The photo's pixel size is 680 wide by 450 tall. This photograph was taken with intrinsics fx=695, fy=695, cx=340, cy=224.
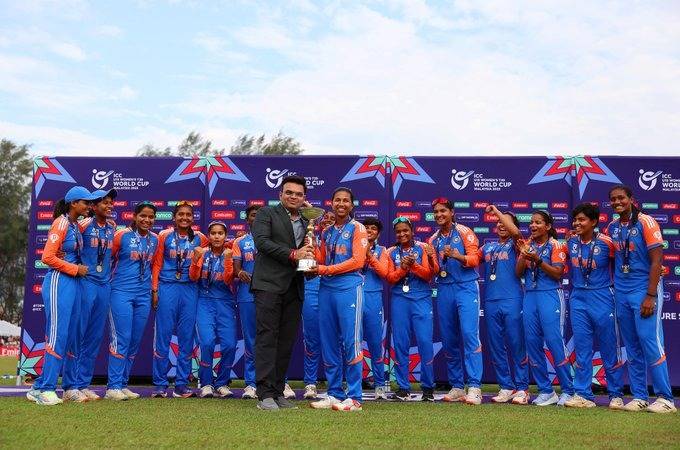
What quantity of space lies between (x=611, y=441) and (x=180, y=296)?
492cm

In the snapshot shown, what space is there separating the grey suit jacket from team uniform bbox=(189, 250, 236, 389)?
1493 mm

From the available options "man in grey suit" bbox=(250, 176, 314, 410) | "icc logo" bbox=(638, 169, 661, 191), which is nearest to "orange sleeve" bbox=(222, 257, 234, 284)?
"man in grey suit" bbox=(250, 176, 314, 410)

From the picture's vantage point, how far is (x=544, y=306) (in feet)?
24.7

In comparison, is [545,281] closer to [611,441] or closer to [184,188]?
[611,441]

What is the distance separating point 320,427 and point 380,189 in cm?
529

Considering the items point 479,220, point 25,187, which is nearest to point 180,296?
point 479,220

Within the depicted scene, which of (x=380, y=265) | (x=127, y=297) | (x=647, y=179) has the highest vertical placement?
(x=647, y=179)

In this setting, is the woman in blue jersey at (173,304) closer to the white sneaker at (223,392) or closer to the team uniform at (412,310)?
the white sneaker at (223,392)

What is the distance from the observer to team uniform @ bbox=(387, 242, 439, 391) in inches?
316

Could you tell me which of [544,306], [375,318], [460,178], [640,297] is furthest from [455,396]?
[460,178]

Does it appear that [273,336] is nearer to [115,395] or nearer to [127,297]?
[127,297]

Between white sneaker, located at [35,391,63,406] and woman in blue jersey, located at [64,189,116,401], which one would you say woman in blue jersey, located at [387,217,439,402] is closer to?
woman in blue jersey, located at [64,189,116,401]

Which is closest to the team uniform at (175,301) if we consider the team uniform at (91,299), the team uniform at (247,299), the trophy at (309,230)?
the team uniform at (247,299)

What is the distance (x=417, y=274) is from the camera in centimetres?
812
